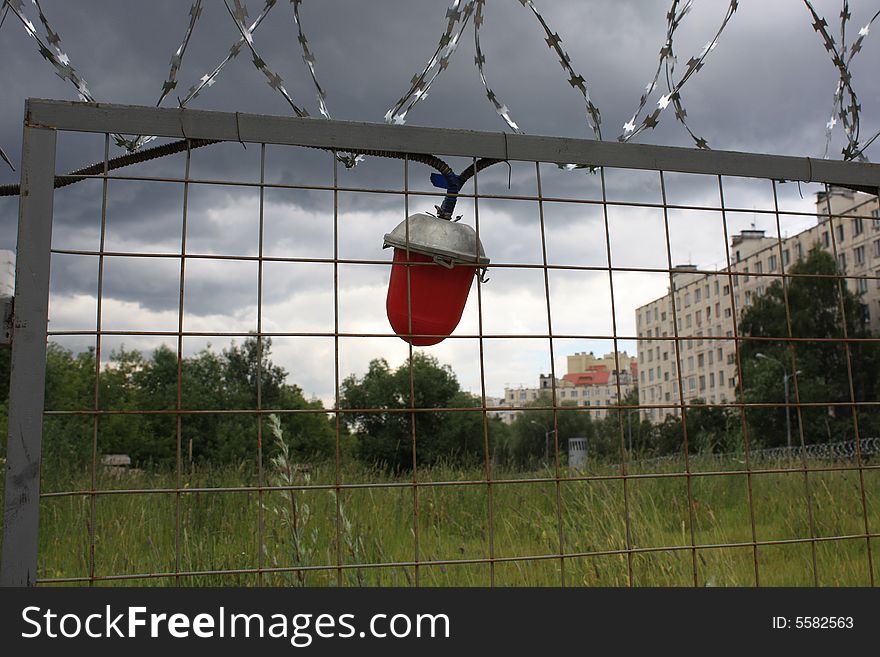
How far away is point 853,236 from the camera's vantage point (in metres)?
45.9

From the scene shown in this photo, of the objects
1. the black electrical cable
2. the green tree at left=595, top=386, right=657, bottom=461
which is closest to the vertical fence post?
the black electrical cable

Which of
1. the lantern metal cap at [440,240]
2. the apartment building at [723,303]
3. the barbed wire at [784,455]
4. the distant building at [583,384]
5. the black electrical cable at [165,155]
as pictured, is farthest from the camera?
the distant building at [583,384]

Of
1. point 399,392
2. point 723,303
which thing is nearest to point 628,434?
point 399,392

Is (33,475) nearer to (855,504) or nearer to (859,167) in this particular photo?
(859,167)

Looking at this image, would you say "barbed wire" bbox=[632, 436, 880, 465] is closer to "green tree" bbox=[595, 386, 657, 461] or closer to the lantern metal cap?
"green tree" bbox=[595, 386, 657, 461]

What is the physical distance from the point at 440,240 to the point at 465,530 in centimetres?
452

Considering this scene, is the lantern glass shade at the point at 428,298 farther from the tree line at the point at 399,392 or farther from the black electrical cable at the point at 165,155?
the tree line at the point at 399,392

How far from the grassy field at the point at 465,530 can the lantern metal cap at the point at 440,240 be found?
1.03m

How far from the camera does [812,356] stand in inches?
1495

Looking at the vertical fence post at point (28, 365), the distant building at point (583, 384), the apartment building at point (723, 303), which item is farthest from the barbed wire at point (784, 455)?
the distant building at point (583, 384)

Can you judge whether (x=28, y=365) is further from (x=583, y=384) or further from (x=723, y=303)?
(x=583, y=384)

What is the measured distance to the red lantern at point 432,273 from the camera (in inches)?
97.5

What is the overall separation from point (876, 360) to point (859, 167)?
1417 inches
